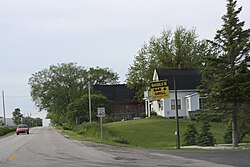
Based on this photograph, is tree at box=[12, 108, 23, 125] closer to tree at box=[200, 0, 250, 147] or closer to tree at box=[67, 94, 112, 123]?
tree at box=[67, 94, 112, 123]

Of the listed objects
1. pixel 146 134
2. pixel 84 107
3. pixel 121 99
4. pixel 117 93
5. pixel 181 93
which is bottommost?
pixel 146 134

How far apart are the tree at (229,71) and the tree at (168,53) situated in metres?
43.4

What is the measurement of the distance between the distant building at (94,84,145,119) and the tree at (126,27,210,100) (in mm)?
20653

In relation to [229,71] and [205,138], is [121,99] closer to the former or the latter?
[205,138]

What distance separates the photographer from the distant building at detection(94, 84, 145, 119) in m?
96.5

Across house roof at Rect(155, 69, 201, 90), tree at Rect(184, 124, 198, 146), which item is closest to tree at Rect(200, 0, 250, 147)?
tree at Rect(184, 124, 198, 146)

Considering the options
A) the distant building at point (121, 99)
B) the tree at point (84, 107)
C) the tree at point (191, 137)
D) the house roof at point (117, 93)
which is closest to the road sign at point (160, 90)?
the tree at point (191, 137)

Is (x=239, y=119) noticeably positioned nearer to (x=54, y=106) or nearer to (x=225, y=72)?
(x=225, y=72)

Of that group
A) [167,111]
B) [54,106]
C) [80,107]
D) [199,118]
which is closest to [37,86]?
[54,106]

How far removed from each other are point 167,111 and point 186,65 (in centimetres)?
1253

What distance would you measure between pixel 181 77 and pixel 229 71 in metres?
36.4

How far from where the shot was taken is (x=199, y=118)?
29.4 meters

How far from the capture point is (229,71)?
2784cm

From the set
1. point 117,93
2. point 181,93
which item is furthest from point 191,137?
point 117,93
